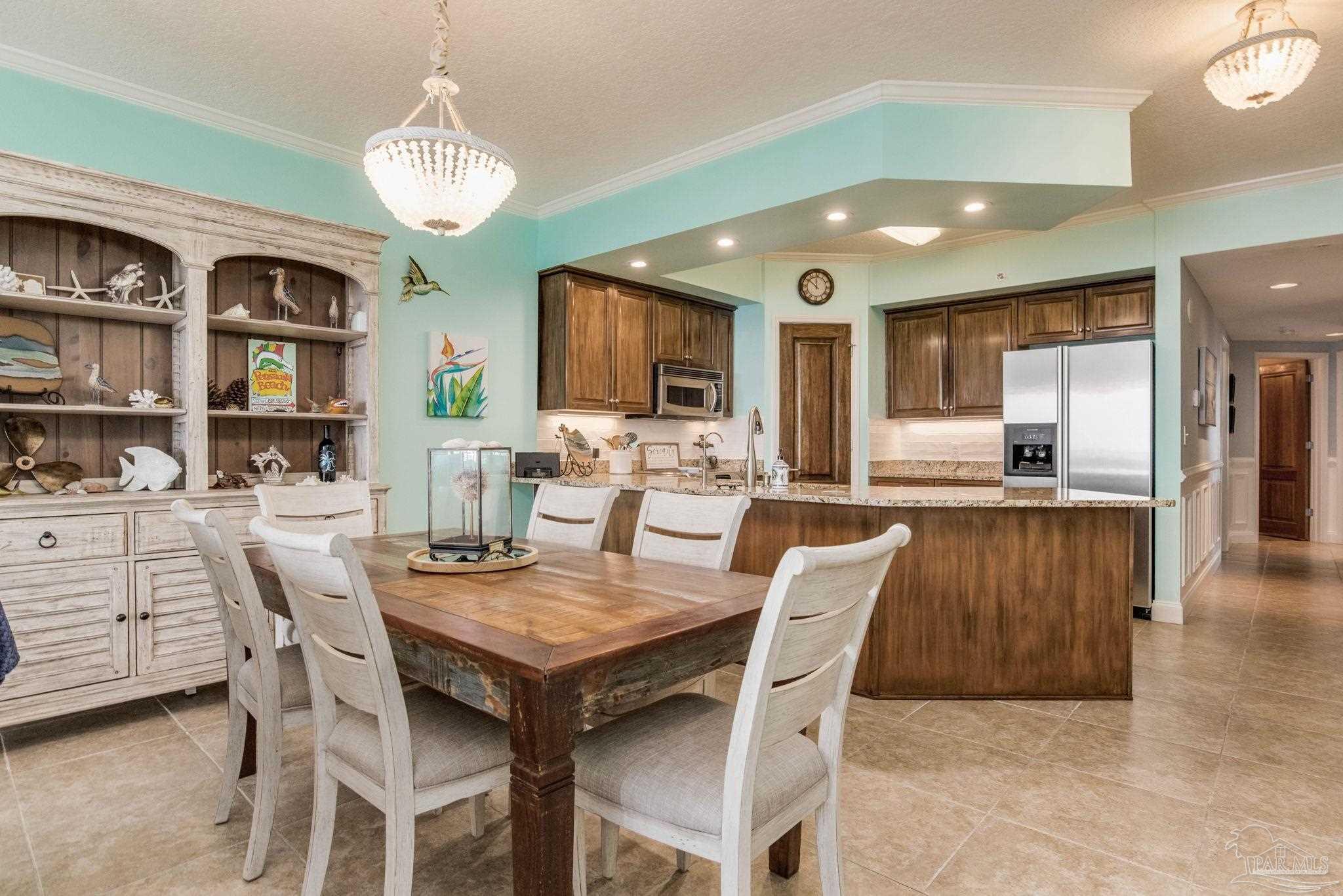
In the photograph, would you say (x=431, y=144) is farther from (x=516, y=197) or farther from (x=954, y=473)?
(x=954, y=473)

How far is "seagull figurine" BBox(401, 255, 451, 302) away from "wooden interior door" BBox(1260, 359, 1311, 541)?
30.3 feet

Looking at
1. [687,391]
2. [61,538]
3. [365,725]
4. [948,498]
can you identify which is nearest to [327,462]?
[61,538]

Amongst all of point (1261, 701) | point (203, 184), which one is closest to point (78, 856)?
point (203, 184)

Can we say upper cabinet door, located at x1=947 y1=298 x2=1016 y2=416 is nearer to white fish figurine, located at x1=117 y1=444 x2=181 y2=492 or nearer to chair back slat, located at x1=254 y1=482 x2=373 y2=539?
chair back slat, located at x1=254 y1=482 x2=373 y2=539

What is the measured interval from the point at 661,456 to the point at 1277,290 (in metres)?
4.88

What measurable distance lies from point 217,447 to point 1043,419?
4788mm

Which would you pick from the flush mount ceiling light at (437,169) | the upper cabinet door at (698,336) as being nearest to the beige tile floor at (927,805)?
the flush mount ceiling light at (437,169)

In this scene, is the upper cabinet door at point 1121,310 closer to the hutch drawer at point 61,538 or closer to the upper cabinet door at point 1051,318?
the upper cabinet door at point 1051,318

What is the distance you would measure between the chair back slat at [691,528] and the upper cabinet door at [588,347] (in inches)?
87.4

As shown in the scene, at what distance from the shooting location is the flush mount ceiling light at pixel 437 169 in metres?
1.94

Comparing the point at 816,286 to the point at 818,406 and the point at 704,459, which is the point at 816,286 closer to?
the point at 818,406

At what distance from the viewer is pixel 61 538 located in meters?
2.62

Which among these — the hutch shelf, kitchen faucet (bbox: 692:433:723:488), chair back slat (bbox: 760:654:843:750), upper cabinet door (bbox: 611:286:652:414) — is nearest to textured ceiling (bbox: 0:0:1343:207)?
the hutch shelf

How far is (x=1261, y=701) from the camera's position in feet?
9.79
